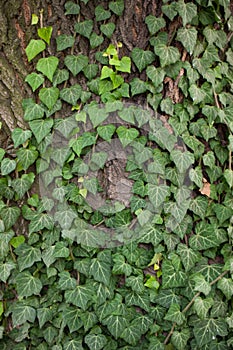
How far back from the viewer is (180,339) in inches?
88.3

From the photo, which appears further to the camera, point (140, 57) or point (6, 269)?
point (6, 269)

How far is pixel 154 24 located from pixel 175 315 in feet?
4.28

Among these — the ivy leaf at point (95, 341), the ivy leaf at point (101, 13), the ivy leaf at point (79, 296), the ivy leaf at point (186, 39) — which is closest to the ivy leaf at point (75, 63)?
the ivy leaf at point (101, 13)

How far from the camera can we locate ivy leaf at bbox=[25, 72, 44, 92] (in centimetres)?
212

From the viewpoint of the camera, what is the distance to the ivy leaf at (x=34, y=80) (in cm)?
212

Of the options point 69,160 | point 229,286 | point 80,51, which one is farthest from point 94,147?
point 229,286

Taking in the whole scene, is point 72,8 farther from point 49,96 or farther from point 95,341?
point 95,341

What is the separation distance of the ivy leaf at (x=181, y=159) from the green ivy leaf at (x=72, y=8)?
0.74 metres

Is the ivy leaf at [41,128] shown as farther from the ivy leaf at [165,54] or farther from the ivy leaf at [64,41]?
the ivy leaf at [165,54]

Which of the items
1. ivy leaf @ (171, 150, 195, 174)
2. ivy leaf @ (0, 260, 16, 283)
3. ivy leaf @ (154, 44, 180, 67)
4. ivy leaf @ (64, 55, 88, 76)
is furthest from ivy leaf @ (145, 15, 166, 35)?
ivy leaf @ (0, 260, 16, 283)

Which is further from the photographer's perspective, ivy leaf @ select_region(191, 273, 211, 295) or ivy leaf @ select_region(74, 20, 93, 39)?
ivy leaf @ select_region(191, 273, 211, 295)

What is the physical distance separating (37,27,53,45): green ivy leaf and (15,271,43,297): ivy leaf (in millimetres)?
1067

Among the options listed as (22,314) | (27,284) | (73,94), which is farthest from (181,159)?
(22,314)

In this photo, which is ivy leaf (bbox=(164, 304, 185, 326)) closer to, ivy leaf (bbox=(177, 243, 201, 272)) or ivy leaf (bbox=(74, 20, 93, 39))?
ivy leaf (bbox=(177, 243, 201, 272))
